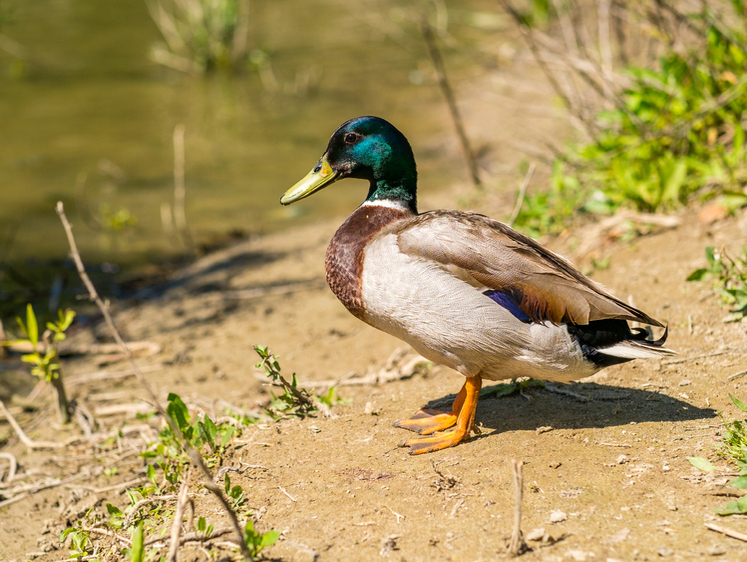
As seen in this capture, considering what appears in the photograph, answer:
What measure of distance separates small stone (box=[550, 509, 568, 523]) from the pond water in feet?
16.2

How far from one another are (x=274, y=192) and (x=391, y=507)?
563 centimetres

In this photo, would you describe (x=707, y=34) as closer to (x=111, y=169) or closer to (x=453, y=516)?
(x=453, y=516)

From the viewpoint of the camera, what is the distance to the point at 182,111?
10.0 metres

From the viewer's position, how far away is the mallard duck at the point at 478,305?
2588 millimetres

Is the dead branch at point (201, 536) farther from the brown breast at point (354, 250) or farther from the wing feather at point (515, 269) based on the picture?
the wing feather at point (515, 269)

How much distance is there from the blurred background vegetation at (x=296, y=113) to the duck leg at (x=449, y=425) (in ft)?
5.86

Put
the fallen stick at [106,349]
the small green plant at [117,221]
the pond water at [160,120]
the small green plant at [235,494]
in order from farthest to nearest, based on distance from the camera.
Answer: the pond water at [160,120], the small green plant at [117,221], the fallen stick at [106,349], the small green plant at [235,494]

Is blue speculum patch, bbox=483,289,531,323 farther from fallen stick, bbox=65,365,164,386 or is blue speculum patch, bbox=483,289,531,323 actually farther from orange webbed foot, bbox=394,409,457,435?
fallen stick, bbox=65,365,164,386

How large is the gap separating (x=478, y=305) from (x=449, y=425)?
0.58 m

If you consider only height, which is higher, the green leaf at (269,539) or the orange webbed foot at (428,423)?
the green leaf at (269,539)

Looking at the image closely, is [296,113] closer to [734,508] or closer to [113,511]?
[113,511]

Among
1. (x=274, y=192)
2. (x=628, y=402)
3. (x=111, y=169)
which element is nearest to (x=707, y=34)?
(x=628, y=402)

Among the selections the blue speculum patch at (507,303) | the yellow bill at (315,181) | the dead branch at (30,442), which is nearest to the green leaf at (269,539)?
the blue speculum patch at (507,303)

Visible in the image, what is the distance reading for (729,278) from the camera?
3.48 m
